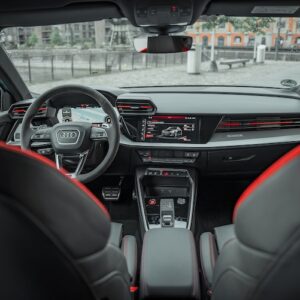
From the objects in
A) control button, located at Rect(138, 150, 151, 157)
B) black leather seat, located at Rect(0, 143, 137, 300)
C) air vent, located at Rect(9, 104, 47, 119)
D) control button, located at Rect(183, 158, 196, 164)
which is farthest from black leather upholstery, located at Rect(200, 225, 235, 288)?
air vent, located at Rect(9, 104, 47, 119)

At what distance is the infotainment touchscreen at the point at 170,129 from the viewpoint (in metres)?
3.31

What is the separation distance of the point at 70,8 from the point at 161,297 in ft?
6.24

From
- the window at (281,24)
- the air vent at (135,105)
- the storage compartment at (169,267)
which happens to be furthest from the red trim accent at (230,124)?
the storage compartment at (169,267)

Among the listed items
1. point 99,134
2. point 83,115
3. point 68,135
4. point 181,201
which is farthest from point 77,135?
point 181,201

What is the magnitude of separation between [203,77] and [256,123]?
0.82 metres

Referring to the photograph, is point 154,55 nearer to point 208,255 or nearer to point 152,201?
point 152,201

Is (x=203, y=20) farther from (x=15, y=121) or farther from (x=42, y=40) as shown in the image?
(x=15, y=121)

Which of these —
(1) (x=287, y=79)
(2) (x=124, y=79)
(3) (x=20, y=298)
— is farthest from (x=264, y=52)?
(3) (x=20, y=298)

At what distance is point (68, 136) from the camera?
2.59m

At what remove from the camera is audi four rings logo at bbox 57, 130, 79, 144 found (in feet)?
8.48

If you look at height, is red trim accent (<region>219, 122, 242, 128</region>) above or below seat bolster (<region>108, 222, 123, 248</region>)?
above

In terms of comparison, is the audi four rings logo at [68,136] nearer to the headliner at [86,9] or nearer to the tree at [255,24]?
the headliner at [86,9]

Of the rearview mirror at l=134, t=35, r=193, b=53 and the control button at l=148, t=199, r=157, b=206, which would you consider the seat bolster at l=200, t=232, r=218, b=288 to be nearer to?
the control button at l=148, t=199, r=157, b=206

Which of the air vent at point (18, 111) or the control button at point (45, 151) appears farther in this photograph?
the air vent at point (18, 111)
